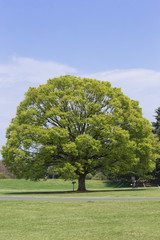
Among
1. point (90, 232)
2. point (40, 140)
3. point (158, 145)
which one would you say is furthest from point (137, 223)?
point (158, 145)

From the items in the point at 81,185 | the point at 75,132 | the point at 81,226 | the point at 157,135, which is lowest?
the point at 81,226

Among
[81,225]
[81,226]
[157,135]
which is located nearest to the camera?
[81,226]

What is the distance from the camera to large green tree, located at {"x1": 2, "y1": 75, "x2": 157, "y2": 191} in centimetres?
3647

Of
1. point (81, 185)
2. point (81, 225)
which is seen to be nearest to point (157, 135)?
point (81, 185)

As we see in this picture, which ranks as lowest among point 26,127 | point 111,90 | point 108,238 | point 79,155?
point 108,238

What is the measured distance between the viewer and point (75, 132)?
1544 inches

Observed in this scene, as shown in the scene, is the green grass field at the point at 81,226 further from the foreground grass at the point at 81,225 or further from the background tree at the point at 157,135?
the background tree at the point at 157,135

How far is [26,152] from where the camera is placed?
37.8m

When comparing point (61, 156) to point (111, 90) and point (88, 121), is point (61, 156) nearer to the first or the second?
point (88, 121)

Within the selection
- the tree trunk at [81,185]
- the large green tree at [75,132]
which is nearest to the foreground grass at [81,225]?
the large green tree at [75,132]

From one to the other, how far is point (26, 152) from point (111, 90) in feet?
40.3

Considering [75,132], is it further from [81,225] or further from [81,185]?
[81,225]

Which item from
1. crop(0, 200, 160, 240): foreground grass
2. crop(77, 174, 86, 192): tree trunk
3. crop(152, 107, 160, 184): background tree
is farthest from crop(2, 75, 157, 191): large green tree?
crop(0, 200, 160, 240): foreground grass

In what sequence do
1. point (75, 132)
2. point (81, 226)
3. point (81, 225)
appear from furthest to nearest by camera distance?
1. point (75, 132)
2. point (81, 225)
3. point (81, 226)
